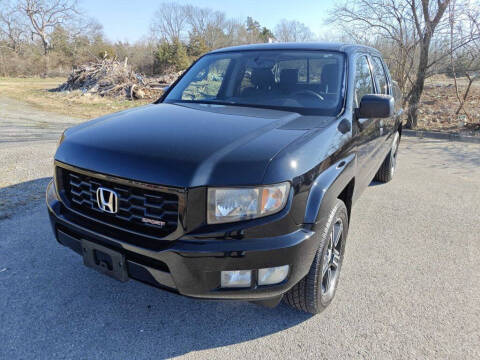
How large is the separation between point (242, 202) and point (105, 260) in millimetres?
900

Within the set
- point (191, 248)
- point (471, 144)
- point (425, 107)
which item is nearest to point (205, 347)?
point (191, 248)

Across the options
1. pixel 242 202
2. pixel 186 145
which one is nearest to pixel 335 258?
pixel 242 202

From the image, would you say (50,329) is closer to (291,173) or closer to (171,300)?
(171,300)

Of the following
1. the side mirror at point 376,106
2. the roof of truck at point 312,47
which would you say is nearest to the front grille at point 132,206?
the side mirror at point 376,106

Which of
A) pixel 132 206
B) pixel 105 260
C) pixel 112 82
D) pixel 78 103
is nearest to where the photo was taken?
pixel 132 206

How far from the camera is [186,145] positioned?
1.92 m

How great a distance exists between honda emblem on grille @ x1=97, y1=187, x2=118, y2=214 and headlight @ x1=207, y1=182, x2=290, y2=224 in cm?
58

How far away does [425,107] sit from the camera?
467 inches

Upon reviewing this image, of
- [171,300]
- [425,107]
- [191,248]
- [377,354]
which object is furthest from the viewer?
[425,107]

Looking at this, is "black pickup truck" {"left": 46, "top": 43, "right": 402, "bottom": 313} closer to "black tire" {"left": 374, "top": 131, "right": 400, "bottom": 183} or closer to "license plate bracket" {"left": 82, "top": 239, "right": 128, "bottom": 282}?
"license plate bracket" {"left": 82, "top": 239, "right": 128, "bottom": 282}

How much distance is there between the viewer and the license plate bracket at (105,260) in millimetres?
1934

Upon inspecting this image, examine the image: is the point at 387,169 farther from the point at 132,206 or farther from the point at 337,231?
the point at 132,206

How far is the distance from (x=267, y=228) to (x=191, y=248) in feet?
1.29

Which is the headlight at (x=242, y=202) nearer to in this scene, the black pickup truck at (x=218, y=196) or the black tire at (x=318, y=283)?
the black pickup truck at (x=218, y=196)
